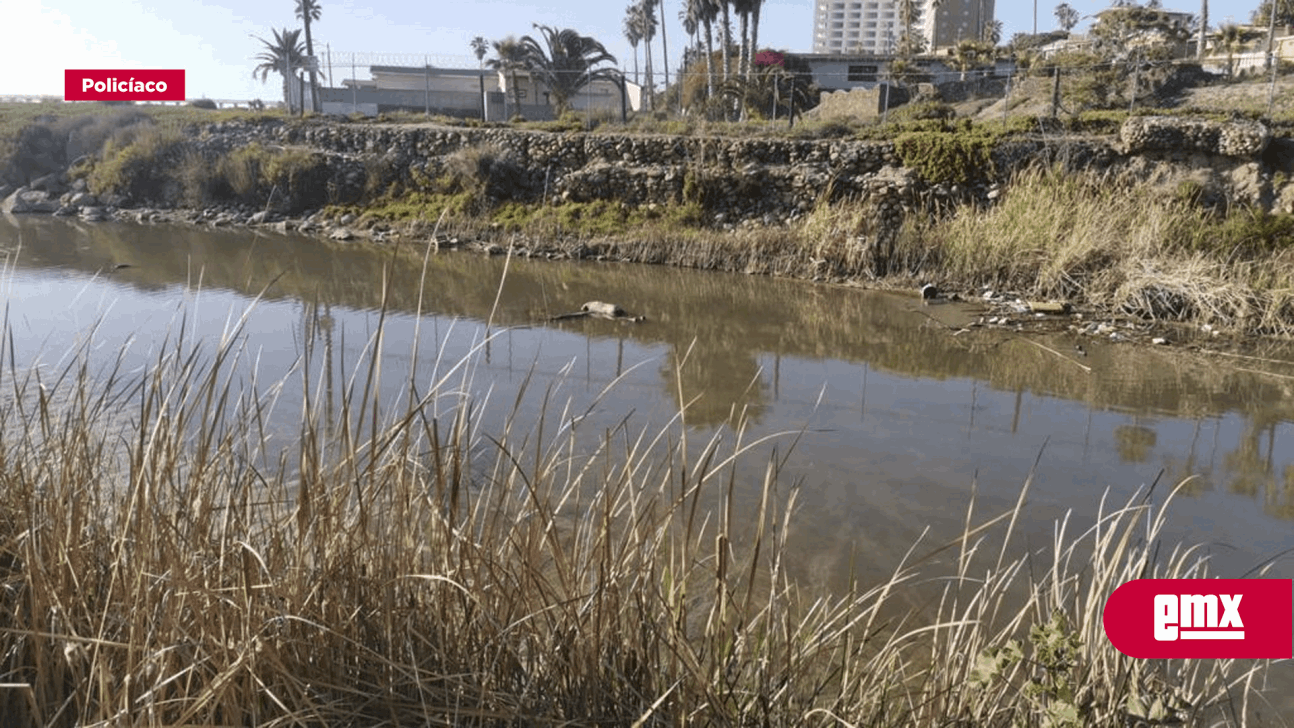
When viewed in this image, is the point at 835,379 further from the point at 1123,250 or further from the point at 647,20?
the point at 647,20

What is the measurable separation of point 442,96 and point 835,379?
3562 cm

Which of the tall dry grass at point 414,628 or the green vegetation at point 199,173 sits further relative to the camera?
the green vegetation at point 199,173

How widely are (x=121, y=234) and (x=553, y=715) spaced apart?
19581mm

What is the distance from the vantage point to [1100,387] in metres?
8.18

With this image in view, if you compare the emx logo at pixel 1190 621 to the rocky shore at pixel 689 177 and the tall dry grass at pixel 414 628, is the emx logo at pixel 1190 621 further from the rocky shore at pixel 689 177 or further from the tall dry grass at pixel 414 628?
the rocky shore at pixel 689 177

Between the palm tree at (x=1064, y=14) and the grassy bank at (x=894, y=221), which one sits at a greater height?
the palm tree at (x=1064, y=14)

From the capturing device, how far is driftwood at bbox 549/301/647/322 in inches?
430

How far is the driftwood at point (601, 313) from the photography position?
1093 centimetres

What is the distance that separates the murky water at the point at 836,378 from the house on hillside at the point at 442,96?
21260 mm

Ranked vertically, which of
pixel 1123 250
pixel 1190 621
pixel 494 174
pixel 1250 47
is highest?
pixel 1250 47

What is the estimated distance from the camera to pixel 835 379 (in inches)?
333

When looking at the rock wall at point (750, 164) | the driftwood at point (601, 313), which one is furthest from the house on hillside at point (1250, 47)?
the driftwood at point (601, 313)

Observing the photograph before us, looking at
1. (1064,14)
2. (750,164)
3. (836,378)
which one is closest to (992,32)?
(1064,14)

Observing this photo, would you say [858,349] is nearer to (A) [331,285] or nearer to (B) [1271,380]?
(B) [1271,380]
